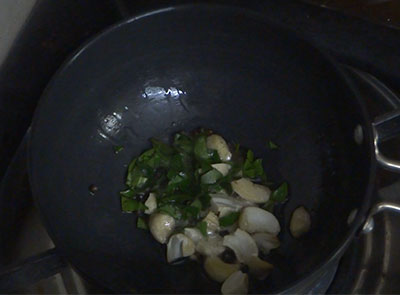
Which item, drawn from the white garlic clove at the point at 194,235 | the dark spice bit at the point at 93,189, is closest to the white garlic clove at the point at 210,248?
the white garlic clove at the point at 194,235

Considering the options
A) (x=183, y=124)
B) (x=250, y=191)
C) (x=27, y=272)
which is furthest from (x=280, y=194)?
(x=27, y=272)

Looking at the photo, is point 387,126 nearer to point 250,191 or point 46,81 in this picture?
point 250,191

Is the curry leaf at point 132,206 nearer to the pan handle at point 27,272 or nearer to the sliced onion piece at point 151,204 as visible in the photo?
the sliced onion piece at point 151,204

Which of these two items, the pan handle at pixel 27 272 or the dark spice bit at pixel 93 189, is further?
the dark spice bit at pixel 93 189

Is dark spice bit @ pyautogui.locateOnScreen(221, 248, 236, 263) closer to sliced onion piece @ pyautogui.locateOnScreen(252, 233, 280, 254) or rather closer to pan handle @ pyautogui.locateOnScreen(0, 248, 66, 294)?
sliced onion piece @ pyautogui.locateOnScreen(252, 233, 280, 254)

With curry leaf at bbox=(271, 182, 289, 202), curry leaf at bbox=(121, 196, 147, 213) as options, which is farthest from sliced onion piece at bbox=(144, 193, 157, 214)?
curry leaf at bbox=(271, 182, 289, 202)

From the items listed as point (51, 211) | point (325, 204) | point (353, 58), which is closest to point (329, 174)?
point (325, 204)
